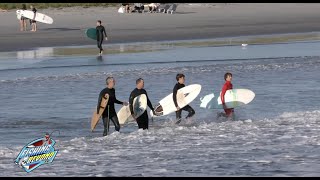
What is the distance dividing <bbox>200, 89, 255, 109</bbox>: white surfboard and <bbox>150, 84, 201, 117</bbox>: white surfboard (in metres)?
0.68

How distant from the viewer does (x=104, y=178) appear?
15094mm

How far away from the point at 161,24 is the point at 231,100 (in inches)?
1343

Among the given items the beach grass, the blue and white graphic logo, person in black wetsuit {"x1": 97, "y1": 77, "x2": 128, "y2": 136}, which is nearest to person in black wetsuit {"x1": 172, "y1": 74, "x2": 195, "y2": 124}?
person in black wetsuit {"x1": 97, "y1": 77, "x2": 128, "y2": 136}

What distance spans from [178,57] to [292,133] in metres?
17.7

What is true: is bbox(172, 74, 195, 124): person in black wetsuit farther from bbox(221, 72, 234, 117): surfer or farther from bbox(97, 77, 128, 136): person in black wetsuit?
bbox(97, 77, 128, 136): person in black wetsuit

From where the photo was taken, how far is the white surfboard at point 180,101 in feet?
67.6

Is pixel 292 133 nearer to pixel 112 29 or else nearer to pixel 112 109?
pixel 112 109

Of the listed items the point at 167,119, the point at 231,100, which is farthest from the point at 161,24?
the point at 231,100

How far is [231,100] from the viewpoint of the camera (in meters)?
21.2

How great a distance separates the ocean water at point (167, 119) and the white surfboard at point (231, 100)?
13.8 inches

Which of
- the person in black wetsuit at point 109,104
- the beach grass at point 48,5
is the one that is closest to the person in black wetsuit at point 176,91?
the person in black wetsuit at point 109,104

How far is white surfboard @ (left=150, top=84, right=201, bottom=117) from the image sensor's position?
67.6 feet

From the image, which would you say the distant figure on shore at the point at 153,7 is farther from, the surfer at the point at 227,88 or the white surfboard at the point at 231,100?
the surfer at the point at 227,88

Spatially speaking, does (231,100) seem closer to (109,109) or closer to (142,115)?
(142,115)
